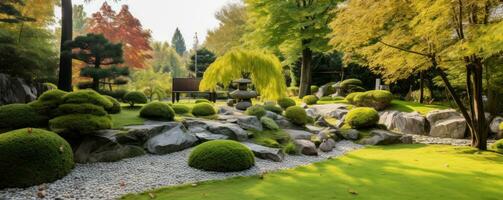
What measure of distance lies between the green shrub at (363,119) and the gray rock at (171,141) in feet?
20.6

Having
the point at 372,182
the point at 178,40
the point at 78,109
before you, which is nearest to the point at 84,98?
the point at 78,109

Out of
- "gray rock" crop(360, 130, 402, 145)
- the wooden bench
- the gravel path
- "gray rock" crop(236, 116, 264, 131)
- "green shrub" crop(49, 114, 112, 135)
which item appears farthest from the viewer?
the wooden bench

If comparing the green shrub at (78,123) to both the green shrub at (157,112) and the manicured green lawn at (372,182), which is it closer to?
the green shrub at (157,112)

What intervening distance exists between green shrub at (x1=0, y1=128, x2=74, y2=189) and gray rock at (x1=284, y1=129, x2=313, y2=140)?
6.56 metres

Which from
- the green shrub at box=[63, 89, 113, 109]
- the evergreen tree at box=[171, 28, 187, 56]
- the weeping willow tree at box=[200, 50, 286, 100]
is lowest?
the green shrub at box=[63, 89, 113, 109]

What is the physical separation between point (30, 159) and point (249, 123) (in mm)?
6253

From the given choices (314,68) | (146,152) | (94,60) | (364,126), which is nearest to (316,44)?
(314,68)

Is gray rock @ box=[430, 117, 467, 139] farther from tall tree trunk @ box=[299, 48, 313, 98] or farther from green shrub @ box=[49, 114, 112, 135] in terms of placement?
green shrub @ box=[49, 114, 112, 135]

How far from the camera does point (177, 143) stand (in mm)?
8406

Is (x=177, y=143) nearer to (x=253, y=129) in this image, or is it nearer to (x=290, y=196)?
(x=253, y=129)

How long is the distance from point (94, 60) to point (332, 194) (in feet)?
33.3

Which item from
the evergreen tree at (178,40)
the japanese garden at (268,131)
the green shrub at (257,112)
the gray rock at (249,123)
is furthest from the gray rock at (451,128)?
the evergreen tree at (178,40)

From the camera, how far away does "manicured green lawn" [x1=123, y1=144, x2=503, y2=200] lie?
5410mm

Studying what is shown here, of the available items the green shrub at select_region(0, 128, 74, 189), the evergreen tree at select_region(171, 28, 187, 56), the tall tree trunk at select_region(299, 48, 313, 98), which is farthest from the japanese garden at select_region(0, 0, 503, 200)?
the evergreen tree at select_region(171, 28, 187, 56)
